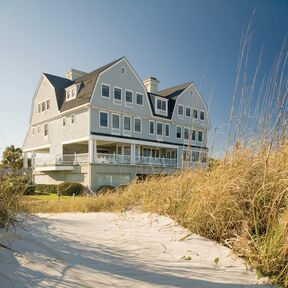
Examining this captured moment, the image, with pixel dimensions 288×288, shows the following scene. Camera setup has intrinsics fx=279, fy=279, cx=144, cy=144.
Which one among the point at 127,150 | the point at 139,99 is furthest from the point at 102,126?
the point at 139,99

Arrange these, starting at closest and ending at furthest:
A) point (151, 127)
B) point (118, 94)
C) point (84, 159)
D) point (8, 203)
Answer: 1. point (8, 203)
2. point (84, 159)
3. point (118, 94)
4. point (151, 127)

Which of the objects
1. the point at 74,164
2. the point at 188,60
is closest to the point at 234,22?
the point at 188,60

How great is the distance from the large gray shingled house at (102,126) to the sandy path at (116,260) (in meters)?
15.9

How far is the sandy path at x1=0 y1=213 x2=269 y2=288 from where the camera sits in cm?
210

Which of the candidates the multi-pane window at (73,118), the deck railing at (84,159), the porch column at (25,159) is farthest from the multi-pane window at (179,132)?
the porch column at (25,159)

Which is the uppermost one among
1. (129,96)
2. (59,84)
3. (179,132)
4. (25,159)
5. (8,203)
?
(59,84)

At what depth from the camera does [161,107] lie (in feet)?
92.0

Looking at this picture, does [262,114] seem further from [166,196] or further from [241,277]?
[241,277]

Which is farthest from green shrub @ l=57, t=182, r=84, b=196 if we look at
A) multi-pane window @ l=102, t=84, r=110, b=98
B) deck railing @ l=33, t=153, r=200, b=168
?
multi-pane window @ l=102, t=84, r=110, b=98

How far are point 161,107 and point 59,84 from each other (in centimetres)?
1005

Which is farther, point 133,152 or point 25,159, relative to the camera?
point 25,159

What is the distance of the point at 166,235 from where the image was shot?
3395 mm

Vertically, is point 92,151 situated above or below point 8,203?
above

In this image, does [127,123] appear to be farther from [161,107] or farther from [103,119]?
[161,107]
